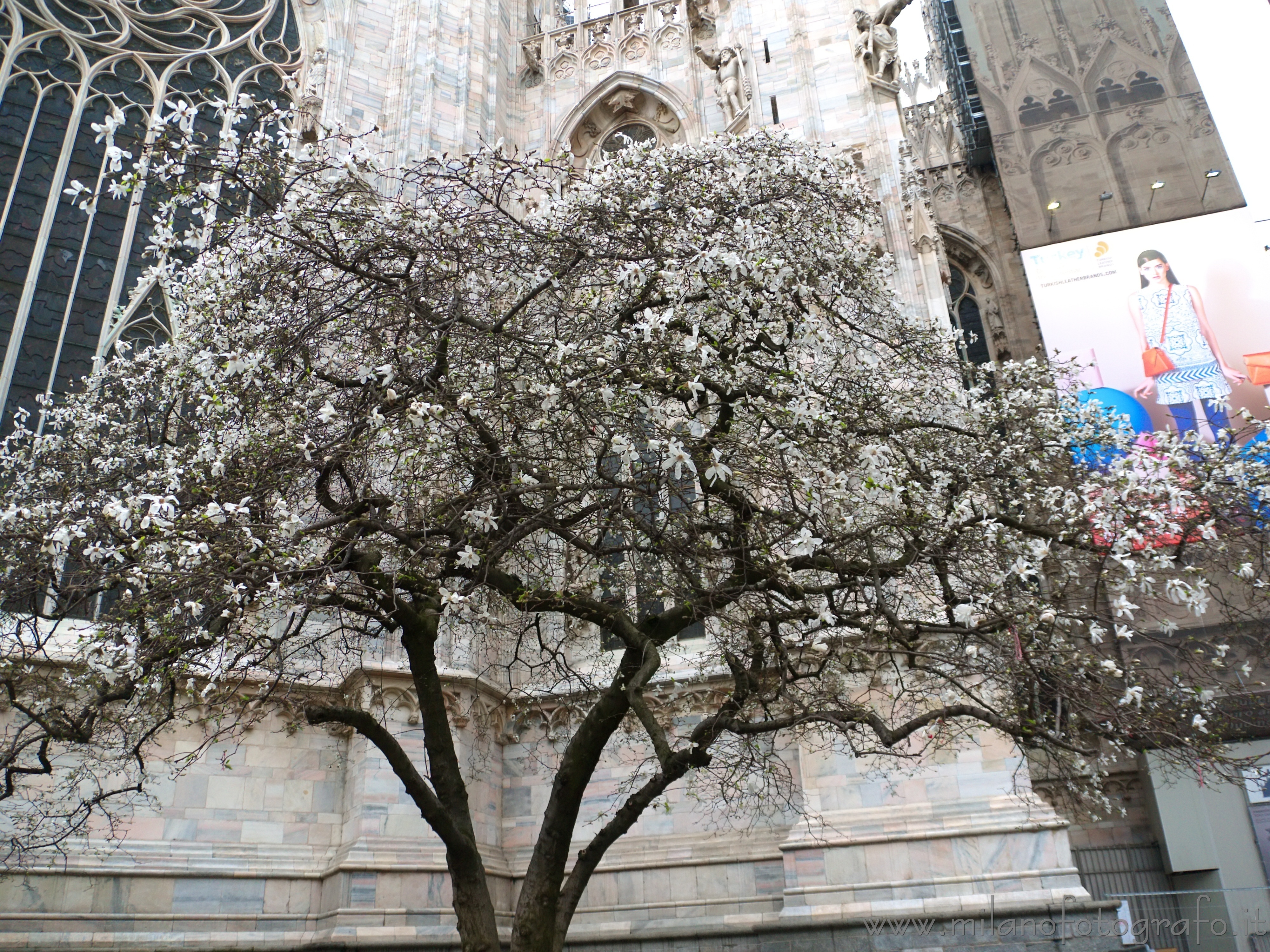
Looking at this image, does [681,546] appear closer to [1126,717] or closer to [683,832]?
[1126,717]

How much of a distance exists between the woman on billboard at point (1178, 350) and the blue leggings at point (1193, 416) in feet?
0.04

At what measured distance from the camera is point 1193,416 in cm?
1778

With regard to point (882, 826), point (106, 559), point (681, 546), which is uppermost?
point (106, 559)

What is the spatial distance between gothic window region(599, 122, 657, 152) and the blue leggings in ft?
33.8

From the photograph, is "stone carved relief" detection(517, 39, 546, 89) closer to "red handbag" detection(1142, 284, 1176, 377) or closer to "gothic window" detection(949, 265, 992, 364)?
"gothic window" detection(949, 265, 992, 364)

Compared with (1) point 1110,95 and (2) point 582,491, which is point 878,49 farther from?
(2) point 582,491

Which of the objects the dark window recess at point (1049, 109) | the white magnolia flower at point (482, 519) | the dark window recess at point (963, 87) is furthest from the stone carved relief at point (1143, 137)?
the white magnolia flower at point (482, 519)

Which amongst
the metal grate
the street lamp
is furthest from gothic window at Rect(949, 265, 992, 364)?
the metal grate

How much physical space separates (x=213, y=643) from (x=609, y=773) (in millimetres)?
6615

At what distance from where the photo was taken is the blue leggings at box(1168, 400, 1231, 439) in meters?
17.4

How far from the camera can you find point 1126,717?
284 inches

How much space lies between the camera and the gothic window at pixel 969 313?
75.4 feet

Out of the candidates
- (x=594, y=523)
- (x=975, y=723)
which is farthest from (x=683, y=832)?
(x=594, y=523)

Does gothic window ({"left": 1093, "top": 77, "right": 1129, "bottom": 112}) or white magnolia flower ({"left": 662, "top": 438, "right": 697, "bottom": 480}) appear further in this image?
gothic window ({"left": 1093, "top": 77, "right": 1129, "bottom": 112})
